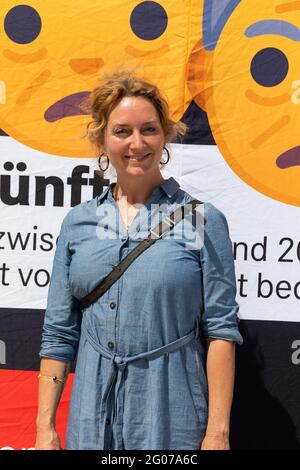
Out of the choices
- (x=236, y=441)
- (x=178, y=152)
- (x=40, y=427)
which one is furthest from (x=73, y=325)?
(x=236, y=441)

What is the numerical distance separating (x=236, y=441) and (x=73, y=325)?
3.83 ft

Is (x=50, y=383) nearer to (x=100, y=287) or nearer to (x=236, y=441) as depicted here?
(x=100, y=287)

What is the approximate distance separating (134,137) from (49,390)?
809 mm

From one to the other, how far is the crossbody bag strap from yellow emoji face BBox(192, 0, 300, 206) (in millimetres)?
842

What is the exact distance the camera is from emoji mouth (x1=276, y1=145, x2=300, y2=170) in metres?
2.61

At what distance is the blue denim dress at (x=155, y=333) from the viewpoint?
5.82 feet

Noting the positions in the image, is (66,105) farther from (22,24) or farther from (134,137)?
(134,137)

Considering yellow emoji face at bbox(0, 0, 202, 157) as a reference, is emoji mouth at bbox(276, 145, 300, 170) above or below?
below

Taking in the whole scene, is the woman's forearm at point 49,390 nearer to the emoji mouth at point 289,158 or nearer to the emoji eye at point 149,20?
the emoji mouth at point 289,158

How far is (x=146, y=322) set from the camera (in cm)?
177

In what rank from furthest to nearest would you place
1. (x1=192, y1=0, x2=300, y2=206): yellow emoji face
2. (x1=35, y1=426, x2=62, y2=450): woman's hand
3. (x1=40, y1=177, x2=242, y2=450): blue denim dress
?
(x1=192, y1=0, x2=300, y2=206): yellow emoji face
(x1=35, y1=426, x2=62, y2=450): woman's hand
(x1=40, y1=177, x2=242, y2=450): blue denim dress

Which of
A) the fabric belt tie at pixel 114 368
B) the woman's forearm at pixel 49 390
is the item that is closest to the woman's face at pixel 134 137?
the fabric belt tie at pixel 114 368

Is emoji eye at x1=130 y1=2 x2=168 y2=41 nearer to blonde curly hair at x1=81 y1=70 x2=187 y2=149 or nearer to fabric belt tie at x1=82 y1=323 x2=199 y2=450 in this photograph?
blonde curly hair at x1=81 y1=70 x2=187 y2=149

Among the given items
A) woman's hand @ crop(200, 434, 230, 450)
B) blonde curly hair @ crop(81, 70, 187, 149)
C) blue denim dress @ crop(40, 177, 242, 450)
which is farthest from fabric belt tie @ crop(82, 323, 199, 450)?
blonde curly hair @ crop(81, 70, 187, 149)
